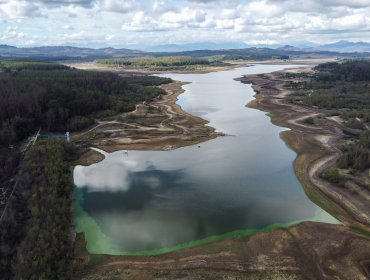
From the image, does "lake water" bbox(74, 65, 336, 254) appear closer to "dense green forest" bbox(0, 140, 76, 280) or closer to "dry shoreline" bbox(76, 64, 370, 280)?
"dry shoreline" bbox(76, 64, 370, 280)

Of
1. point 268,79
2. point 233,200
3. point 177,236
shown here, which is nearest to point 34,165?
point 177,236

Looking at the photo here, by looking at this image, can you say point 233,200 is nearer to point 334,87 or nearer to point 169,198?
point 169,198

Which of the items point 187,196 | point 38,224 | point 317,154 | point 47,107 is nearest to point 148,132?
point 47,107

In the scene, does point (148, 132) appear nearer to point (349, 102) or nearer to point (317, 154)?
point (317, 154)

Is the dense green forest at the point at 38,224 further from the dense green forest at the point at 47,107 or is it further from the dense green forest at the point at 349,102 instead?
the dense green forest at the point at 349,102

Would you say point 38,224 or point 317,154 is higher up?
point 38,224

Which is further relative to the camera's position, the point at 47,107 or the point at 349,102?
the point at 349,102
